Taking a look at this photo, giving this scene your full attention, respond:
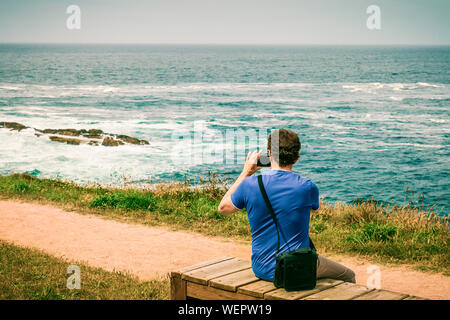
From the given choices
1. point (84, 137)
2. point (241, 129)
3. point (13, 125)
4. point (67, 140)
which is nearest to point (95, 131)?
point (84, 137)

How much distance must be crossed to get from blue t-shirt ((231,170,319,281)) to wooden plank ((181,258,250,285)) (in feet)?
1.48

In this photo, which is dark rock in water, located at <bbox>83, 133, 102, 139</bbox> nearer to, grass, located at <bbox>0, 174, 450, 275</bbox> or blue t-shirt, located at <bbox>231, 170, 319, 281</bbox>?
grass, located at <bbox>0, 174, 450, 275</bbox>

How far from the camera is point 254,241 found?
431 cm

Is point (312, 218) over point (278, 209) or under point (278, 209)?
under

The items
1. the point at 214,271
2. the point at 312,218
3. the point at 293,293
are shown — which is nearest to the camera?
the point at 293,293

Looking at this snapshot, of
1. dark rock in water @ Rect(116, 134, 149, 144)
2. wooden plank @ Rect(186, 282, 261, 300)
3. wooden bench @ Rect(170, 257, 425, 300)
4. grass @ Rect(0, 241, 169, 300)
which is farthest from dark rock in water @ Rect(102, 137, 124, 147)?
wooden plank @ Rect(186, 282, 261, 300)

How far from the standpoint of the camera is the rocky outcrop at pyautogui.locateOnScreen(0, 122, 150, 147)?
32000 millimetres

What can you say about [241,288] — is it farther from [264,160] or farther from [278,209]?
[264,160]

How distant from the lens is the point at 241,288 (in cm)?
410

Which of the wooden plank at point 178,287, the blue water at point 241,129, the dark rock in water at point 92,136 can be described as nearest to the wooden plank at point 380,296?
the wooden plank at point 178,287

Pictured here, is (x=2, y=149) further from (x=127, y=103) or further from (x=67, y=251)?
(x=127, y=103)

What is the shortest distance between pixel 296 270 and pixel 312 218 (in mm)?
6864
